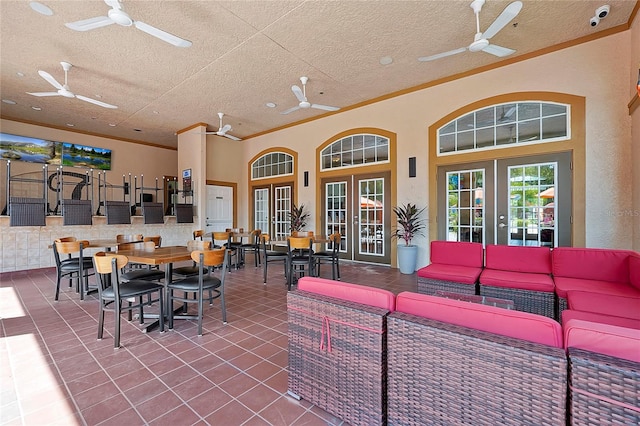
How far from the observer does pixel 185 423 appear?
65.7 inches

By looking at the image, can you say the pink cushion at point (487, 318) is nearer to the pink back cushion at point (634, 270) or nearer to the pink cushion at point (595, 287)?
the pink cushion at point (595, 287)

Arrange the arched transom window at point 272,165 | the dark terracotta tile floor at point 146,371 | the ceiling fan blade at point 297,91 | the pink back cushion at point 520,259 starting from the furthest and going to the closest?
the arched transom window at point 272,165
the ceiling fan blade at point 297,91
the pink back cushion at point 520,259
the dark terracotta tile floor at point 146,371

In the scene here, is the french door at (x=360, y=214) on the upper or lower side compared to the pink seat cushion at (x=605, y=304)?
upper

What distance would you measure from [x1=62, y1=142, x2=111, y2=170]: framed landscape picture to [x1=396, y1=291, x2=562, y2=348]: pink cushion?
10.8 meters

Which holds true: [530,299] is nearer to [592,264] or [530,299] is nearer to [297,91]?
[592,264]

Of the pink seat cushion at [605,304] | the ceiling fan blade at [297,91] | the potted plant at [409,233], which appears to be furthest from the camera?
the potted plant at [409,233]

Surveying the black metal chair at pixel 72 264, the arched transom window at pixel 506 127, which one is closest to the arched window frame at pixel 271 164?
the arched transom window at pixel 506 127

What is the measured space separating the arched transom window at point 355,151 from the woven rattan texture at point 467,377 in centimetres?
548

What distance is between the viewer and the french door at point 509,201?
14.8 ft

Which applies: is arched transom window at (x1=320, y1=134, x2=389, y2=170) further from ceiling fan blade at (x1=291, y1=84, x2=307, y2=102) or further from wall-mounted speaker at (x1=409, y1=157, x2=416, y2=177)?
ceiling fan blade at (x1=291, y1=84, x2=307, y2=102)

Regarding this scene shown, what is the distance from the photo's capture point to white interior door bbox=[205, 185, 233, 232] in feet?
28.9

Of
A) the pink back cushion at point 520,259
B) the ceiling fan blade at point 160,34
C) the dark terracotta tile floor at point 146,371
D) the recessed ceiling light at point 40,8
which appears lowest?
the dark terracotta tile floor at point 146,371

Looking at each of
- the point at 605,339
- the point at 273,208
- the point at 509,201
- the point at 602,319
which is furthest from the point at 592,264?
the point at 273,208

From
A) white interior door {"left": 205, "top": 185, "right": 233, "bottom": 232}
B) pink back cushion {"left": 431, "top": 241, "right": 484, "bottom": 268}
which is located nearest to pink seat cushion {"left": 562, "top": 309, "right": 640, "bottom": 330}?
pink back cushion {"left": 431, "top": 241, "right": 484, "bottom": 268}
